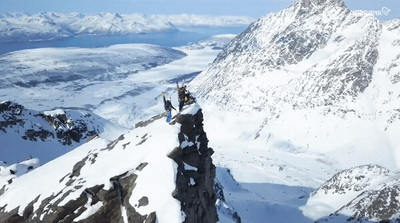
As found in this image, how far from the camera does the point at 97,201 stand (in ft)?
95.9

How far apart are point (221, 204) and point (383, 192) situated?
30.3 metres

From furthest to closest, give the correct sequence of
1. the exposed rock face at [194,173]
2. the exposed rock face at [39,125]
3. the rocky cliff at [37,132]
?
the exposed rock face at [39,125]
the rocky cliff at [37,132]
the exposed rock face at [194,173]

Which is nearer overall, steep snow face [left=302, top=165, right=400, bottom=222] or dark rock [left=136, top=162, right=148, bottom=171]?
dark rock [left=136, top=162, right=148, bottom=171]

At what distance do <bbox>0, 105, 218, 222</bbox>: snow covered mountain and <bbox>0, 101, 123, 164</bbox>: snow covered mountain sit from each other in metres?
45.2

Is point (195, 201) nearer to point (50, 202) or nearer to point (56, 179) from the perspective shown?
point (50, 202)

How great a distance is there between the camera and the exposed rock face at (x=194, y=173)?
28.1 m

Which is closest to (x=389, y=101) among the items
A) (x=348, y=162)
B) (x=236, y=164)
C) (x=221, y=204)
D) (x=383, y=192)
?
(x=348, y=162)

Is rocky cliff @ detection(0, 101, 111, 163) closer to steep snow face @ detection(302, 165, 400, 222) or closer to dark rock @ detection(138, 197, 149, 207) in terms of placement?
dark rock @ detection(138, 197, 149, 207)

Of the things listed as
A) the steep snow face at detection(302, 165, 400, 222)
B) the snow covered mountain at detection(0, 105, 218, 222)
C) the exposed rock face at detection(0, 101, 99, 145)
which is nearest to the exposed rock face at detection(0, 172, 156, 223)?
the snow covered mountain at detection(0, 105, 218, 222)

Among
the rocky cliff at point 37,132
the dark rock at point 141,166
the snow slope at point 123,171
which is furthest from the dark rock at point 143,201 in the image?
the rocky cliff at point 37,132

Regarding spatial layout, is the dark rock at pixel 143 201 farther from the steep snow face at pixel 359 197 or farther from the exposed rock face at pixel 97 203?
the steep snow face at pixel 359 197

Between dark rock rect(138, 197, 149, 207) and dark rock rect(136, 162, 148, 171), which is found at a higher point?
dark rock rect(136, 162, 148, 171)

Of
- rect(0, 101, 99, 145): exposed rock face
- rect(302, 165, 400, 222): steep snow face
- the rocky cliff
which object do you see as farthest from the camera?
rect(0, 101, 99, 145): exposed rock face

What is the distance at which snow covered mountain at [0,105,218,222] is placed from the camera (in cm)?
2678
